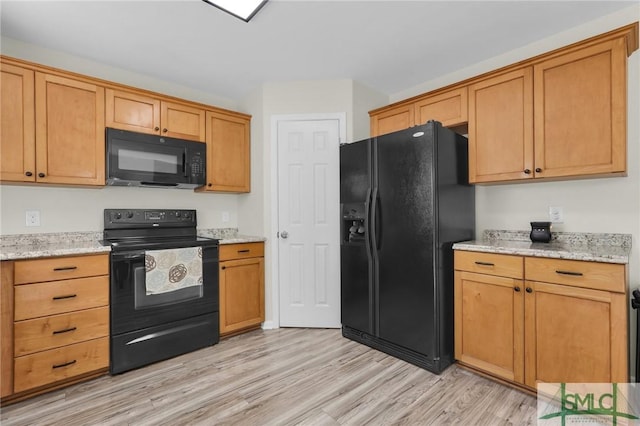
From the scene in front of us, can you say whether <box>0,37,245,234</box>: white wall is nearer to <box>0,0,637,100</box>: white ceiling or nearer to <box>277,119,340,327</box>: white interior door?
<box>0,0,637,100</box>: white ceiling

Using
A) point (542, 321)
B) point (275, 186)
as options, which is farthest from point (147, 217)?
point (542, 321)

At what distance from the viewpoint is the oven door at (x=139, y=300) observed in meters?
2.24

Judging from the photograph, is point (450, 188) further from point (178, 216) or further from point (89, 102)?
point (89, 102)

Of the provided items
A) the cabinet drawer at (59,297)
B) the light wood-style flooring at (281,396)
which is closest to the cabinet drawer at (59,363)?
the light wood-style flooring at (281,396)

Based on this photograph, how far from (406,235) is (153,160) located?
89.1 inches

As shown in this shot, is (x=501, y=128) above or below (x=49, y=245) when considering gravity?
above

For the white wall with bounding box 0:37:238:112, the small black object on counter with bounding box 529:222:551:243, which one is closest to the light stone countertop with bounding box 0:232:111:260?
the white wall with bounding box 0:37:238:112

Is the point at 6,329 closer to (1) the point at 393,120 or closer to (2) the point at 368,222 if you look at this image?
(2) the point at 368,222

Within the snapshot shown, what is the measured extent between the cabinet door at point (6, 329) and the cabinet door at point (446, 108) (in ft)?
10.4

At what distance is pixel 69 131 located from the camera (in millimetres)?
2336

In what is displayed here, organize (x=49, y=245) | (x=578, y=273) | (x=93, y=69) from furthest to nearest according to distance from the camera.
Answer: (x=93, y=69) < (x=49, y=245) < (x=578, y=273)

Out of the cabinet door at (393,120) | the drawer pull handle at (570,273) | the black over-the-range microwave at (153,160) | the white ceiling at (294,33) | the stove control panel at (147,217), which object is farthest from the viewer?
the cabinet door at (393,120)

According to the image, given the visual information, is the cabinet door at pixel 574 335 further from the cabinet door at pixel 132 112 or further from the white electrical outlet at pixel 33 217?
the white electrical outlet at pixel 33 217

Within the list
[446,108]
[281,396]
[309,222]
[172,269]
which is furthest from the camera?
[309,222]
